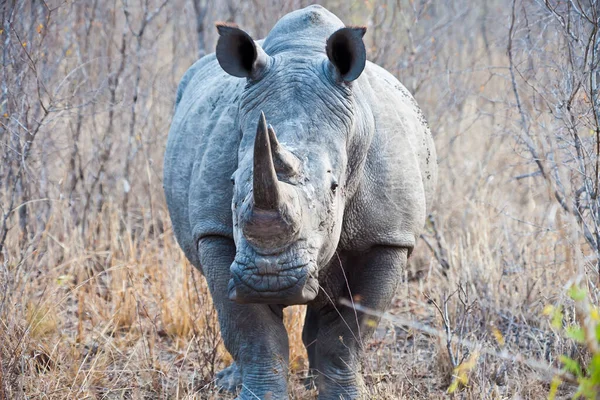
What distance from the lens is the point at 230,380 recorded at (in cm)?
482

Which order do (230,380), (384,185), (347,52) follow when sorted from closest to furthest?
(347,52) → (384,185) → (230,380)

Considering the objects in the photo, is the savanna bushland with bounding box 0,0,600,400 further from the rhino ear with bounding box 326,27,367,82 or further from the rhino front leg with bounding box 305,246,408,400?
the rhino ear with bounding box 326,27,367,82

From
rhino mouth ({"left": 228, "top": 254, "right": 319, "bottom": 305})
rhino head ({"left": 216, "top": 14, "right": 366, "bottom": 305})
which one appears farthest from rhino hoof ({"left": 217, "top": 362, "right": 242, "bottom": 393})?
rhino mouth ({"left": 228, "top": 254, "right": 319, "bottom": 305})

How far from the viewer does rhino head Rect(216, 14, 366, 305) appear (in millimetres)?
2994

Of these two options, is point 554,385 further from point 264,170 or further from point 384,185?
point 384,185

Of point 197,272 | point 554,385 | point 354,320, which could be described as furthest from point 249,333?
point 197,272

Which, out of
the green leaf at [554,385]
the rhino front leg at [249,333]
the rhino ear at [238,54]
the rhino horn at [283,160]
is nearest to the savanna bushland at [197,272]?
the green leaf at [554,385]

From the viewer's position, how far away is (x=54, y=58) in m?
6.68

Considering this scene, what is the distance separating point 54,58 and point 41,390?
3341mm

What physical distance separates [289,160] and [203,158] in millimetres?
1044

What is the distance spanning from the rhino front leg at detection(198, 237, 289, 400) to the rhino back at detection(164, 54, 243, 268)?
131 millimetres

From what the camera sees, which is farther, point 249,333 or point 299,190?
point 249,333

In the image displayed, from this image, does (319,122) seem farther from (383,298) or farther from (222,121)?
(383,298)

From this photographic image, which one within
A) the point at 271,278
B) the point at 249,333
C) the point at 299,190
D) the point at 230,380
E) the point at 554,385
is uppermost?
the point at 299,190
